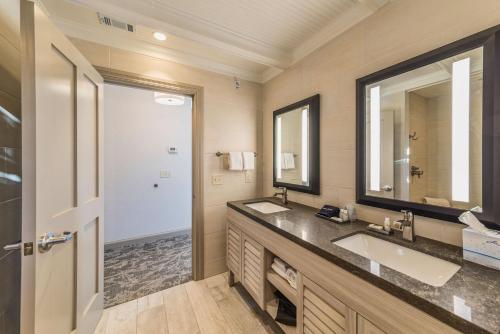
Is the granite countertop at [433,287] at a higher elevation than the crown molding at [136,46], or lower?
lower

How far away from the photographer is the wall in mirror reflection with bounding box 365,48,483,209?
95 cm

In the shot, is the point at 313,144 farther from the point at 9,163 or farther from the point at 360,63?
the point at 9,163

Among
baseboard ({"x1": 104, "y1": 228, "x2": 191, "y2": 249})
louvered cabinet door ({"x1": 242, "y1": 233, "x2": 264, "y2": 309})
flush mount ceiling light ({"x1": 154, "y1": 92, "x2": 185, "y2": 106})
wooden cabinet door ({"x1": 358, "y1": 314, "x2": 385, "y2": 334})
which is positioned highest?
flush mount ceiling light ({"x1": 154, "y1": 92, "x2": 185, "y2": 106})

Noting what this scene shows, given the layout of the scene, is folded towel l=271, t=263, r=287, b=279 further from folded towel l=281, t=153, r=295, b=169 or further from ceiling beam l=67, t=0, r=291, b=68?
ceiling beam l=67, t=0, r=291, b=68

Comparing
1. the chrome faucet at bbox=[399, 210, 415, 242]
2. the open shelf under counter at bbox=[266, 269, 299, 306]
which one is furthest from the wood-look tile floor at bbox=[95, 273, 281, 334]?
the chrome faucet at bbox=[399, 210, 415, 242]

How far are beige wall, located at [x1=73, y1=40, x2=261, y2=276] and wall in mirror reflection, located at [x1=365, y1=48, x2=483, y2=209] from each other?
1356 millimetres

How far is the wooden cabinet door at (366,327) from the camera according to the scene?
76cm

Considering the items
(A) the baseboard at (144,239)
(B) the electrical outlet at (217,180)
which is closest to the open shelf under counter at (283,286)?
(B) the electrical outlet at (217,180)

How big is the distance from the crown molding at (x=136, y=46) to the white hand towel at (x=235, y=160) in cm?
93

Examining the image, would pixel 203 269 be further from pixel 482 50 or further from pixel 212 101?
pixel 482 50

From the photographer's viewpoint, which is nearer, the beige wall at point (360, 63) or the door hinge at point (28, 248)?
the door hinge at point (28, 248)

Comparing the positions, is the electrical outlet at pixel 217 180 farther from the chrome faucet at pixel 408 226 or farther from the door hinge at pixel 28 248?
the chrome faucet at pixel 408 226

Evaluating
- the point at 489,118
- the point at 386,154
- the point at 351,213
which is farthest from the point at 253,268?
the point at 489,118

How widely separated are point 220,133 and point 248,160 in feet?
1.46
